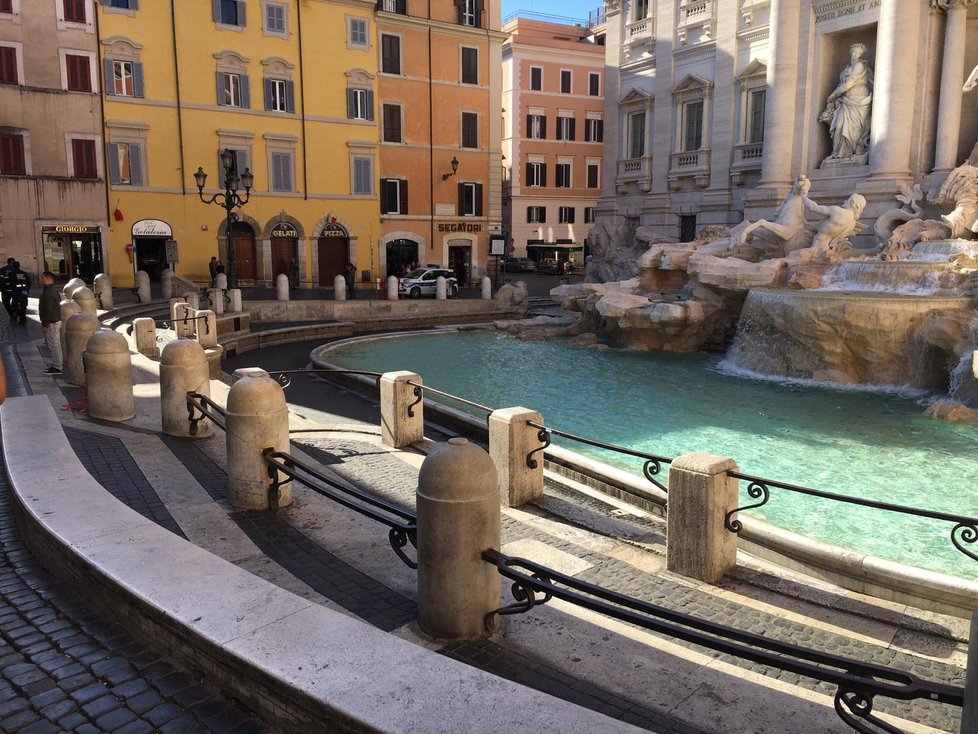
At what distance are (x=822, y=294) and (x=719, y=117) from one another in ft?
44.8

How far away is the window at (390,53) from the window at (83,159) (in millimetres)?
13758

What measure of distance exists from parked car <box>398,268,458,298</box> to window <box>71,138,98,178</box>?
13.0 meters

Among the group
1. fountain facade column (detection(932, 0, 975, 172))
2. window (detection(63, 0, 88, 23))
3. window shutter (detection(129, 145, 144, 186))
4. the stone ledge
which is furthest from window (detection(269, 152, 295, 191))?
the stone ledge

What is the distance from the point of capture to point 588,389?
15.6m

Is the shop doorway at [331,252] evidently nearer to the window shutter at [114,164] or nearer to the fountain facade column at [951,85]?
the window shutter at [114,164]

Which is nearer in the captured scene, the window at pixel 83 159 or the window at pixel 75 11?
the window at pixel 75 11

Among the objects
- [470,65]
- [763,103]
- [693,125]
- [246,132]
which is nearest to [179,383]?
[763,103]

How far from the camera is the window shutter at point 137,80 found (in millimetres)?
32375

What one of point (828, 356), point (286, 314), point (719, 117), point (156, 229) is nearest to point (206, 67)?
point (156, 229)

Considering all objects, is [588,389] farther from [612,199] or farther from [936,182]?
[612,199]

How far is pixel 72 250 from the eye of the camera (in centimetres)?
3244

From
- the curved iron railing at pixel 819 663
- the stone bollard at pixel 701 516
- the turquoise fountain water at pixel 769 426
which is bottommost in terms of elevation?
the turquoise fountain water at pixel 769 426

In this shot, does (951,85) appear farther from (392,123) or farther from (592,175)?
(592,175)

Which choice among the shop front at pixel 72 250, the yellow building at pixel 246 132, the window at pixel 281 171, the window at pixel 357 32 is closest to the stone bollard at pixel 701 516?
the yellow building at pixel 246 132
